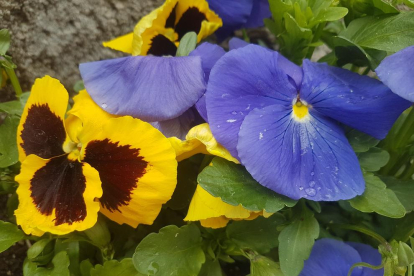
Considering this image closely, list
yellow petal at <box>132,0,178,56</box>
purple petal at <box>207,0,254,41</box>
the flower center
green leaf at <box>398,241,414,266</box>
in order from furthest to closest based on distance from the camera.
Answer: purple petal at <box>207,0,254,41</box> < yellow petal at <box>132,0,178,56</box> < the flower center < green leaf at <box>398,241,414,266</box>

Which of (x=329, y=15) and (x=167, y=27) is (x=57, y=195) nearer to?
(x=167, y=27)

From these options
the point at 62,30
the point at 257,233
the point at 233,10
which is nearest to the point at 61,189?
the point at 257,233

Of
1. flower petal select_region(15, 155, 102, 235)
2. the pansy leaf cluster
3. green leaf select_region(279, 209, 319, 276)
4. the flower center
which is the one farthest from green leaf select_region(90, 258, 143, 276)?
the flower center

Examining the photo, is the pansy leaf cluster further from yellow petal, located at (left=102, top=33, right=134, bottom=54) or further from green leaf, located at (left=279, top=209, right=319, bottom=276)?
A: yellow petal, located at (left=102, top=33, right=134, bottom=54)

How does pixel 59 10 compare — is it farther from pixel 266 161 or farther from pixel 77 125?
pixel 266 161

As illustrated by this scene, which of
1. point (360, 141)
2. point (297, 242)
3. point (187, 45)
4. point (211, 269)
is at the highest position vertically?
point (187, 45)

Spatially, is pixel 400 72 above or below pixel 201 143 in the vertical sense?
above

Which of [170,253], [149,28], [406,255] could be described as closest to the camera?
[406,255]

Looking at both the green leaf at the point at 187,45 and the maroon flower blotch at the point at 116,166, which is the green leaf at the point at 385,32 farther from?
the maroon flower blotch at the point at 116,166
